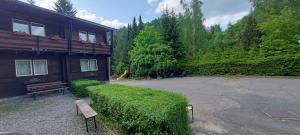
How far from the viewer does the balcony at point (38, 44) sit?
9.53m

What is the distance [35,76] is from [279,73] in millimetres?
21873

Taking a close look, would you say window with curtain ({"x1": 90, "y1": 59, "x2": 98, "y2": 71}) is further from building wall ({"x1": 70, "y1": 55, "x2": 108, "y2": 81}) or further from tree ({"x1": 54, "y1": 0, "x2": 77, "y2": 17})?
tree ({"x1": 54, "y1": 0, "x2": 77, "y2": 17})

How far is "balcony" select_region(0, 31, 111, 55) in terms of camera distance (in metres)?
9.53

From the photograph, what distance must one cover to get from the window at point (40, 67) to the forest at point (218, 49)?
1502 cm

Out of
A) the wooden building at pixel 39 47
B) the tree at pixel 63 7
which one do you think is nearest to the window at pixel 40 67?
the wooden building at pixel 39 47

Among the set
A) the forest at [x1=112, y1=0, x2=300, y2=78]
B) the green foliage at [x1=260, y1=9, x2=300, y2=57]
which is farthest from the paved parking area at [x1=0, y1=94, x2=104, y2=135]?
the green foliage at [x1=260, y1=9, x2=300, y2=57]

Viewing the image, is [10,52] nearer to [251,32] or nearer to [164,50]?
[164,50]

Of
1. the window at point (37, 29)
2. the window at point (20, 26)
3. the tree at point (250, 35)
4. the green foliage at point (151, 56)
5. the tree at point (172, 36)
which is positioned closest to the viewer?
the window at point (20, 26)

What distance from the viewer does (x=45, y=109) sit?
8.05 meters

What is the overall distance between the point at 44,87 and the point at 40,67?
1705mm

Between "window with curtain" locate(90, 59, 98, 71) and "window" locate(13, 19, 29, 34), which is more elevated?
"window" locate(13, 19, 29, 34)

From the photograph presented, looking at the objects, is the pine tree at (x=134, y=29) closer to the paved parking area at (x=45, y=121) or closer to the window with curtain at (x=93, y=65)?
the window with curtain at (x=93, y=65)

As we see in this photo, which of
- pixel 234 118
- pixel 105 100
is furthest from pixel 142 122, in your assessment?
pixel 234 118

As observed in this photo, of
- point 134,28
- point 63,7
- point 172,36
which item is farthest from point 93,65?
point 134,28
